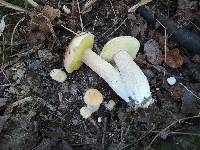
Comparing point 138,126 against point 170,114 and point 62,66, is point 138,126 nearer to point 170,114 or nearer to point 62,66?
point 170,114

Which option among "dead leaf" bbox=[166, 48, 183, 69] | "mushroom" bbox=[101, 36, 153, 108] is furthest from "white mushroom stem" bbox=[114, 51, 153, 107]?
"dead leaf" bbox=[166, 48, 183, 69]

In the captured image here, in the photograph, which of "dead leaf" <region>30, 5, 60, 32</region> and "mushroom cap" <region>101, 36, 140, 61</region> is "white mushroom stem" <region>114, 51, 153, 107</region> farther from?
"dead leaf" <region>30, 5, 60, 32</region>

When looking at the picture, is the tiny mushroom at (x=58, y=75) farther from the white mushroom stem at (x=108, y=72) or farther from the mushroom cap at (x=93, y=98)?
the mushroom cap at (x=93, y=98)

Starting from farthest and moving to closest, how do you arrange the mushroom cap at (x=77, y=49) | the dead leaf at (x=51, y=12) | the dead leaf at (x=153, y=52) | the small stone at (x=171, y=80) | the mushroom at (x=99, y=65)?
the dead leaf at (x=51, y=12)
the dead leaf at (x=153, y=52)
the small stone at (x=171, y=80)
the mushroom at (x=99, y=65)
the mushroom cap at (x=77, y=49)

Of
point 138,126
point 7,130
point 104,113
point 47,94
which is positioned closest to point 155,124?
point 138,126

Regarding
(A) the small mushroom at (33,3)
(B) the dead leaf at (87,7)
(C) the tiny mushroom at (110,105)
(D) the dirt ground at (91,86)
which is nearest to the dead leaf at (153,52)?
(D) the dirt ground at (91,86)

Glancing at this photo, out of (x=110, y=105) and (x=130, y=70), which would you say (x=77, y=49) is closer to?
(x=130, y=70)

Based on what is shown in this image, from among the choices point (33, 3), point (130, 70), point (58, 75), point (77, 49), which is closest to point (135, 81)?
point (130, 70)
